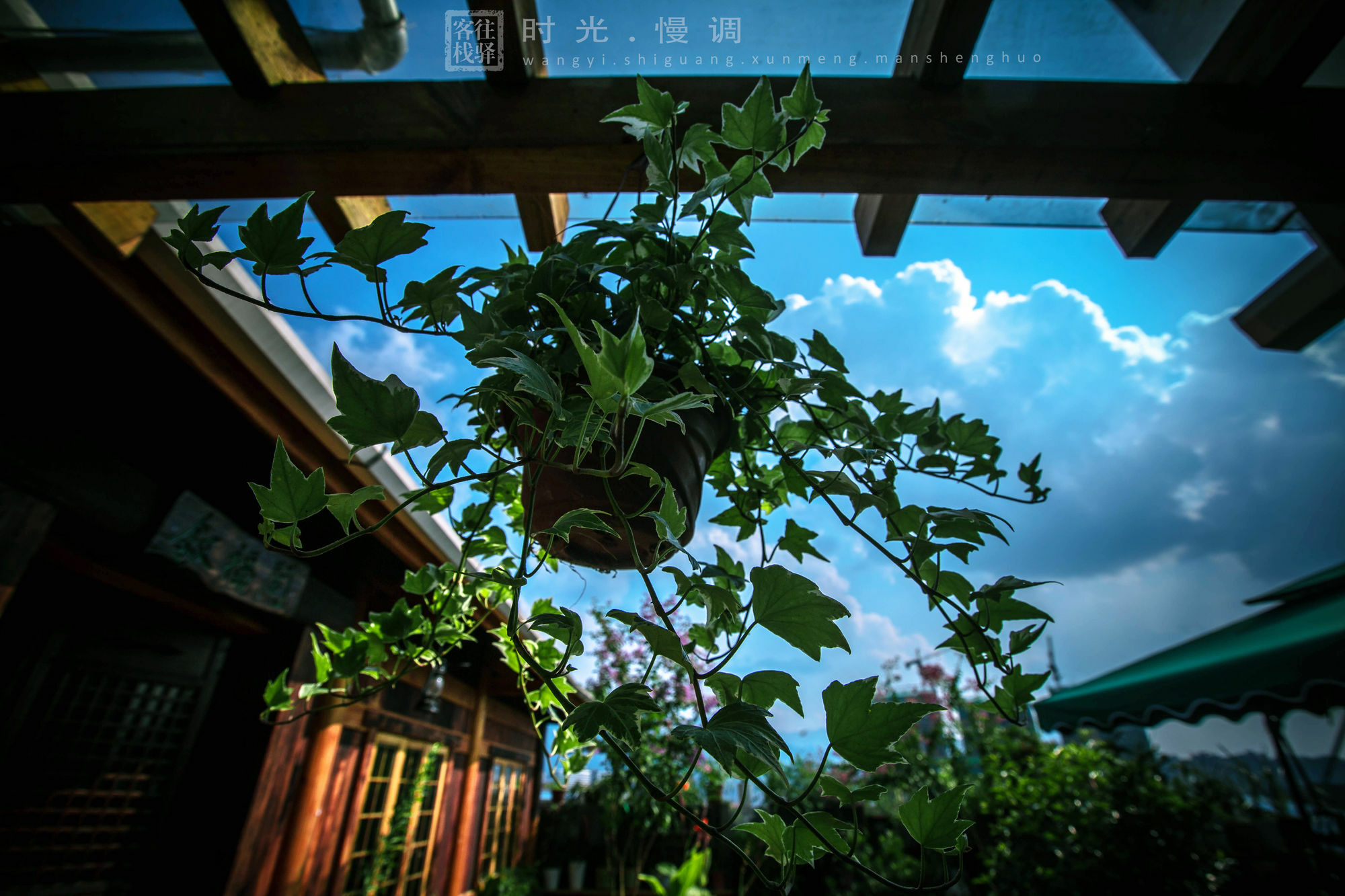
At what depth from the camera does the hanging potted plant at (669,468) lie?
35 centimetres

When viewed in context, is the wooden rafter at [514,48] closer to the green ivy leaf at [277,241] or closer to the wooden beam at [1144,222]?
the green ivy leaf at [277,241]

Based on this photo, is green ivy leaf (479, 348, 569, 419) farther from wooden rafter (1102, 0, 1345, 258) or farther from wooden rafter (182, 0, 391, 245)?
wooden rafter (1102, 0, 1345, 258)

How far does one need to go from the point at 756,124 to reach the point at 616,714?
0.53m

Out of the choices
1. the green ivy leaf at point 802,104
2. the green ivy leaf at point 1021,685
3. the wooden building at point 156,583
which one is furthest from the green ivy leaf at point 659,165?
the wooden building at point 156,583

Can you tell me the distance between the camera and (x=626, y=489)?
535 mm

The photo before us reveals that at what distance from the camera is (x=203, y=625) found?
2346 mm

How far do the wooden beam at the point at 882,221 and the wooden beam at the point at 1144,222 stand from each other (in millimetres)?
435

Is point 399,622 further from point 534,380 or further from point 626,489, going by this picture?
point 534,380

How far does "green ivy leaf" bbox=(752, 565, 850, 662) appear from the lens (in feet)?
1.24

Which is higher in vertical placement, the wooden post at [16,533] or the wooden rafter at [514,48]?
the wooden rafter at [514,48]

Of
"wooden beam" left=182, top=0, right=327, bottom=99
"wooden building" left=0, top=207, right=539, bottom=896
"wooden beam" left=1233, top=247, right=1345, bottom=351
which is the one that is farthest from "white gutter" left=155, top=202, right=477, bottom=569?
"wooden beam" left=1233, top=247, right=1345, bottom=351

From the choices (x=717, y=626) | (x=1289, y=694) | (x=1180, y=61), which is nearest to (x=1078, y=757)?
(x=1289, y=694)

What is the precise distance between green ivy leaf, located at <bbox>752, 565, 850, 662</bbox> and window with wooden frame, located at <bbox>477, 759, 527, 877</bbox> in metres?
6.15

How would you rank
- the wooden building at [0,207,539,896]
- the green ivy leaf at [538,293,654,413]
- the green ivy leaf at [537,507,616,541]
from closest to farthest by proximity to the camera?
the green ivy leaf at [538,293,654,413] → the green ivy leaf at [537,507,616,541] → the wooden building at [0,207,539,896]
